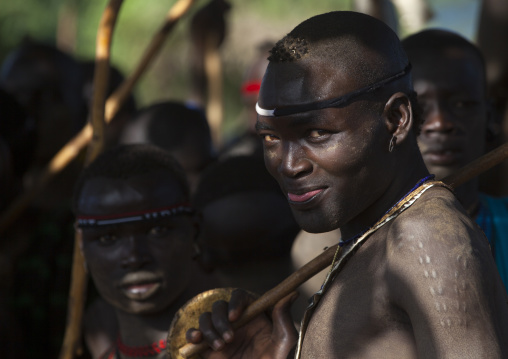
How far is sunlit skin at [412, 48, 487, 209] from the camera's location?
2.96 meters

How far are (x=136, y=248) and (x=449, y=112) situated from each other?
1368 millimetres

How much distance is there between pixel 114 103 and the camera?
405cm

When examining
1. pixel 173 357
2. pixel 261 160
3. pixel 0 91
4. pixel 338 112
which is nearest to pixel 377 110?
pixel 338 112

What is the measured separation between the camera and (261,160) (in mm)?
4297

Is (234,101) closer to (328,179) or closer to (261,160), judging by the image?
(261,160)

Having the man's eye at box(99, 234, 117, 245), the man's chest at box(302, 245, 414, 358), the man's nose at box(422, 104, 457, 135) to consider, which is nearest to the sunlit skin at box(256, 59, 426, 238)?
the man's chest at box(302, 245, 414, 358)

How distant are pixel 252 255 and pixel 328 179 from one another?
6.56ft

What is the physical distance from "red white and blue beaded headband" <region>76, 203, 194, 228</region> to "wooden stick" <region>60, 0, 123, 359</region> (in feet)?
0.93

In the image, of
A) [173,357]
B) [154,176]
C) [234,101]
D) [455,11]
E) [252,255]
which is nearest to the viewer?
[173,357]

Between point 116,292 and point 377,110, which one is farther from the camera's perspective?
point 116,292

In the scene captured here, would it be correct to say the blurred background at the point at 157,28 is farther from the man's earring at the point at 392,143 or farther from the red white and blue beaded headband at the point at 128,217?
the man's earring at the point at 392,143

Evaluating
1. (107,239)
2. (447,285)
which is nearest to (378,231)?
(447,285)

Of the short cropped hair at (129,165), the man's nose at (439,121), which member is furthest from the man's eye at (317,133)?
the short cropped hair at (129,165)

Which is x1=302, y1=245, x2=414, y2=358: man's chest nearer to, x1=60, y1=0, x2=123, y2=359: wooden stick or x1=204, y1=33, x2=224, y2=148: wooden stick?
x1=60, y1=0, x2=123, y2=359: wooden stick
